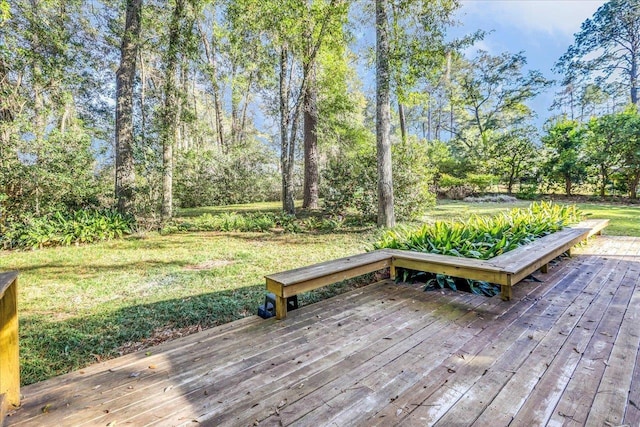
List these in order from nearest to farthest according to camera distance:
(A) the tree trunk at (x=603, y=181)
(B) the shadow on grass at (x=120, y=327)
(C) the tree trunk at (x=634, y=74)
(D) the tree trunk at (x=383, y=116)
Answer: (B) the shadow on grass at (x=120, y=327), (D) the tree trunk at (x=383, y=116), (A) the tree trunk at (x=603, y=181), (C) the tree trunk at (x=634, y=74)

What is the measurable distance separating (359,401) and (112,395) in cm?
129

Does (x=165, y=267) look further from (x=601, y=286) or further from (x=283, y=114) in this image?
(x=601, y=286)

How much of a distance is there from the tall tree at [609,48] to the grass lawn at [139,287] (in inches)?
668

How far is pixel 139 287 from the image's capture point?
394 cm

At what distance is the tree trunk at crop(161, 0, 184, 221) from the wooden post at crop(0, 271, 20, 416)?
22.2ft

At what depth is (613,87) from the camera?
19.9 metres

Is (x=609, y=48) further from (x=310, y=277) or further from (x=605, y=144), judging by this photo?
(x=310, y=277)

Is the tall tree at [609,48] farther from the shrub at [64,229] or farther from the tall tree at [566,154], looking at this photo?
the shrub at [64,229]

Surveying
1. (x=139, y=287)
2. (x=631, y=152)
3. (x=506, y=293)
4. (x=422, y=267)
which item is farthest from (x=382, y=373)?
(x=631, y=152)

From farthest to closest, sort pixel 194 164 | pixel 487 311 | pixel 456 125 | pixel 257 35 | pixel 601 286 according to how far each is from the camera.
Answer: pixel 456 125, pixel 194 164, pixel 257 35, pixel 601 286, pixel 487 311

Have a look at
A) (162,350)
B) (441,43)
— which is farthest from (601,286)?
(441,43)

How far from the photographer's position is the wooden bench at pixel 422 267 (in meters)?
2.67

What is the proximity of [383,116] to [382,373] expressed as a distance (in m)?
5.55

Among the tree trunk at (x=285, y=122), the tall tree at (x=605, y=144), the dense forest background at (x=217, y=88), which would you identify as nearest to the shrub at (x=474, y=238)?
the dense forest background at (x=217, y=88)
